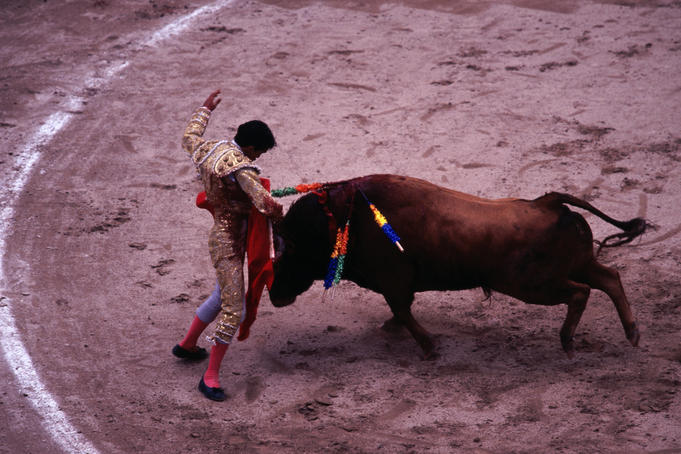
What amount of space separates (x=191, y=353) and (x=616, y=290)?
295cm

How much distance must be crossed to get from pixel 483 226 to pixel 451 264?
331 millimetres

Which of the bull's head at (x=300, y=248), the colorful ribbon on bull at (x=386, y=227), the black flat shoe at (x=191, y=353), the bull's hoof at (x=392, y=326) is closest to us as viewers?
the colorful ribbon on bull at (x=386, y=227)

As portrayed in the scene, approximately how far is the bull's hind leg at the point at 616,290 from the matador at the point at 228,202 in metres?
2.17

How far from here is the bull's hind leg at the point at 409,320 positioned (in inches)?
222

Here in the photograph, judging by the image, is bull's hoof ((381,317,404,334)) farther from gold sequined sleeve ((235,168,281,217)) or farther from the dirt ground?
gold sequined sleeve ((235,168,281,217))

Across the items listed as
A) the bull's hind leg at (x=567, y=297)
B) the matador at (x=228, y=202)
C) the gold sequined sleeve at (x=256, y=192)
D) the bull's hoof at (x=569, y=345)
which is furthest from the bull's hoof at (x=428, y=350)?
the gold sequined sleeve at (x=256, y=192)

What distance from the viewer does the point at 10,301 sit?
6625 mm

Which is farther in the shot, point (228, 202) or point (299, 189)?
point (299, 189)

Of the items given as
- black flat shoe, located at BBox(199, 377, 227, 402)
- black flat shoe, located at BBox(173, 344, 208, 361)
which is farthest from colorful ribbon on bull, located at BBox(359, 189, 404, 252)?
black flat shoe, located at BBox(173, 344, 208, 361)

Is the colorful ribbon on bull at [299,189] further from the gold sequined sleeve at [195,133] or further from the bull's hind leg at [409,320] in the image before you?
the bull's hind leg at [409,320]

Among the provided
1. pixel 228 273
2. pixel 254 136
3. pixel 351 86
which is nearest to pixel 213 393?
pixel 228 273

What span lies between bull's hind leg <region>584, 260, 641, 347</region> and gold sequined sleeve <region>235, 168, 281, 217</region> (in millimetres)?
2181

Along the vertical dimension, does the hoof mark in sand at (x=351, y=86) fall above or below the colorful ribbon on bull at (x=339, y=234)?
below

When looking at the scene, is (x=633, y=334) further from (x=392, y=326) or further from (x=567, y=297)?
(x=392, y=326)
